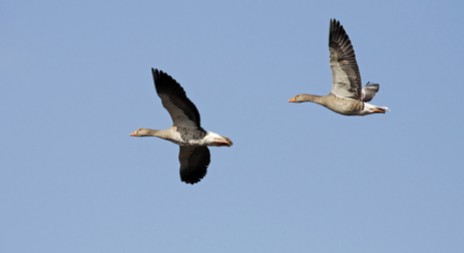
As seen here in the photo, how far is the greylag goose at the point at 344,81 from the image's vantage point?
2659 centimetres

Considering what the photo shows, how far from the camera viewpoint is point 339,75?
87.5 feet

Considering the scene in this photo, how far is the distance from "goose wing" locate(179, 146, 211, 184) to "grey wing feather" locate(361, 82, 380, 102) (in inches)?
258

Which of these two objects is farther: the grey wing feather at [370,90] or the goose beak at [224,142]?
the grey wing feather at [370,90]

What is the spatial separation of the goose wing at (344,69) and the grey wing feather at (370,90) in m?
3.55

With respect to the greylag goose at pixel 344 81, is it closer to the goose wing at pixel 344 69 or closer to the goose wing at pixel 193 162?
the goose wing at pixel 344 69

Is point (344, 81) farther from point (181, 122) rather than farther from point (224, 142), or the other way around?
point (181, 122)

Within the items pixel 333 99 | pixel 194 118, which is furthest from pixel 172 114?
pixel 333 99

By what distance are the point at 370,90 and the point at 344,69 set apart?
15.3 feet

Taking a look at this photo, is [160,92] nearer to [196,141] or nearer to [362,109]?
[196,141]

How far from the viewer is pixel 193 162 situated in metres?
26.5

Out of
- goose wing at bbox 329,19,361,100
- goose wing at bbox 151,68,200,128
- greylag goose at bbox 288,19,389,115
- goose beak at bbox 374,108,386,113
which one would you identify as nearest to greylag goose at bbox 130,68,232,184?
goose wing at bbox 151,68,200,128

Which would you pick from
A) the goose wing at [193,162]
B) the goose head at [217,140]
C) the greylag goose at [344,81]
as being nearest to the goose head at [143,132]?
the goose wing at [193,162]

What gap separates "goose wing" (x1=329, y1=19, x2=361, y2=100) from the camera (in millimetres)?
26594

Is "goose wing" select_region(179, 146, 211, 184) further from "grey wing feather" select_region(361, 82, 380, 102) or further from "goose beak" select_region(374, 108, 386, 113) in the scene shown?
"grey wing feather" select_region(361, 82, 380, 102)
